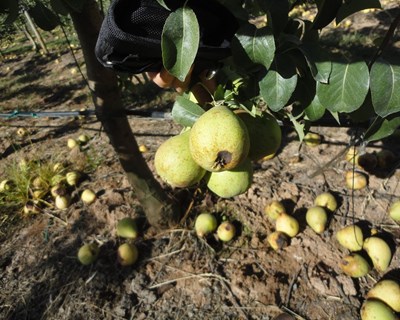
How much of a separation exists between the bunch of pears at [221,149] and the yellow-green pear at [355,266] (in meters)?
1.90

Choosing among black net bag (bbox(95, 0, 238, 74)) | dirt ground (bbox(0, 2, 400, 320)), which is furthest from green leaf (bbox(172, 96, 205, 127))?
dirt ground (bbox(0, 2, 400, 320))

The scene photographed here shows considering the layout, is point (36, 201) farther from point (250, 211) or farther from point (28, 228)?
point (250, 211)

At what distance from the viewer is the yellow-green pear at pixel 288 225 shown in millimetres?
2787

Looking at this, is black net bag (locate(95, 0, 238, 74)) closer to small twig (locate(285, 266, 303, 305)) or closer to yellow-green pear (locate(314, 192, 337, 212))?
small twig (locate(285, 266, 303, 305))

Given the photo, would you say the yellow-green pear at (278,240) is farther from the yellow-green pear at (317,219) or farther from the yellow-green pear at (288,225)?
the yellow-green pear at (317,219)

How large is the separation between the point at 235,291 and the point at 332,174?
169 cm

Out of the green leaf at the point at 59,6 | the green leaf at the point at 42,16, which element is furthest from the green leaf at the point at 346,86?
the green leaf at the point at 42,16

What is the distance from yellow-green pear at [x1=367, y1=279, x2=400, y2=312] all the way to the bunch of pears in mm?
1884

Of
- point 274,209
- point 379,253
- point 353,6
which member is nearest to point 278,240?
point 274,209

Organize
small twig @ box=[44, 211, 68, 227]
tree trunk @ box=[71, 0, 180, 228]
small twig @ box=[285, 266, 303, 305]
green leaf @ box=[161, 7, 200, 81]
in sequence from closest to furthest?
green leaf @ box=[161, 7, 200, 81]
tree trunk @ box=[71, 0, 180, 228]
small twig @ box=[285, 266, 303, 305]
small twig @ box=[44, 211, 68, 227]

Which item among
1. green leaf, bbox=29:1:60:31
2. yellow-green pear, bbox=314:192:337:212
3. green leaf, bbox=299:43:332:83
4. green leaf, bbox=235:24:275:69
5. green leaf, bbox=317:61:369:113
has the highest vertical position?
green leaf, bbox=29:1:60:31

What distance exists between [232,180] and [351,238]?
2.07 meters

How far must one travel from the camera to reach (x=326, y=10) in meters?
0.82

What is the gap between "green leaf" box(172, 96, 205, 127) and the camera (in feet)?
3.48
